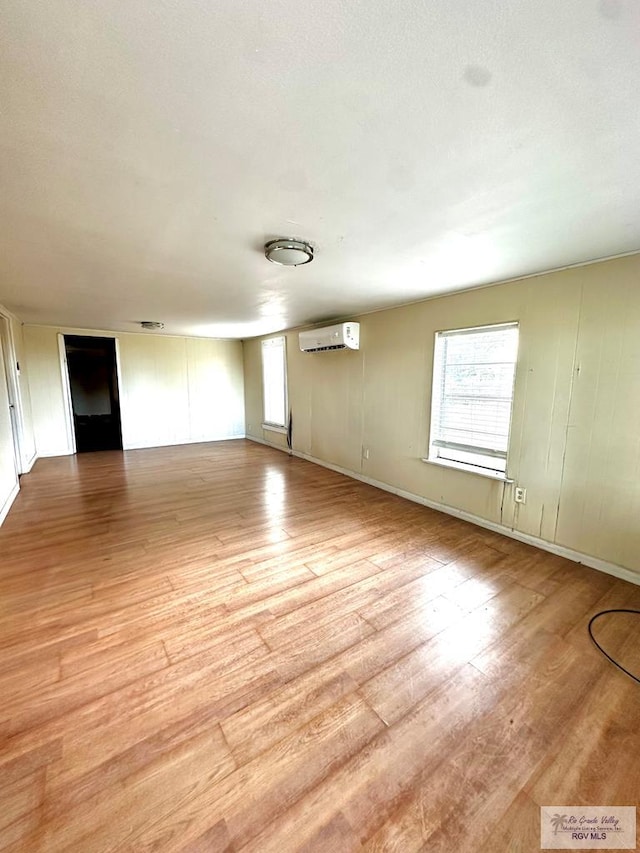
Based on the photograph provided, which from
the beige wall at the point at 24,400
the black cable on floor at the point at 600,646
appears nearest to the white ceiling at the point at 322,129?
the black cable on floor at the point at 600,646

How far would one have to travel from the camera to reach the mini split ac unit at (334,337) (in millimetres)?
→ 4379

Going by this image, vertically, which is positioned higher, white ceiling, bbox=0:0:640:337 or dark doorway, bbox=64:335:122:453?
white ceiling, bbox=0:0:640:337

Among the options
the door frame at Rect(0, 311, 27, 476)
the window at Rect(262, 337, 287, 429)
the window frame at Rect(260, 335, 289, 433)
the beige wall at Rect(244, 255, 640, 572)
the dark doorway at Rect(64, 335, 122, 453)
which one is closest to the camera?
the beige wall at Rect(244, 255, 640, 572)

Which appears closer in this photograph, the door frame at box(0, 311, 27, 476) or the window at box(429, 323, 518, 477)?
the window at box(429, 323, 518, 477)

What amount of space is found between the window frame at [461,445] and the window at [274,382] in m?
3.20

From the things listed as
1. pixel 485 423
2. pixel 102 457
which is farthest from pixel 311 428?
pixel 102 457

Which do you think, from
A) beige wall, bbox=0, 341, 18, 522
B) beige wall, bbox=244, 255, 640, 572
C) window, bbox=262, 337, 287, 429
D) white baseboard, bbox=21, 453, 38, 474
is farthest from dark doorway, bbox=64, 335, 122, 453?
beige wall, bbox=244, 255, 640, 572

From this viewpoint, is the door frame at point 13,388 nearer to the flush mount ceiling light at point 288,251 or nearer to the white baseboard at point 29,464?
the white baseboard at point 29,464

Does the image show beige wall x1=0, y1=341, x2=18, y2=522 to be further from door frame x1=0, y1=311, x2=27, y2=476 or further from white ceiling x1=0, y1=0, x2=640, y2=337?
white ceiling x1=0, y1=0, x2=640, y2=337

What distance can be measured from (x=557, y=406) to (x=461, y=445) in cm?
98

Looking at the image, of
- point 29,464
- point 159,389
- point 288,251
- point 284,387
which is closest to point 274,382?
point 284,387

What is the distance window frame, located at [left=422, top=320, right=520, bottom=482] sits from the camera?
Answer: 3.05 metres

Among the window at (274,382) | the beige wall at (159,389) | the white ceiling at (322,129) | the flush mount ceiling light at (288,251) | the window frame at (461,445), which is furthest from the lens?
the window at (274,382)

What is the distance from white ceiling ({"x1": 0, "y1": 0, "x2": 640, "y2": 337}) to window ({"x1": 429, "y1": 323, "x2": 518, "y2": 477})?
0.86m
